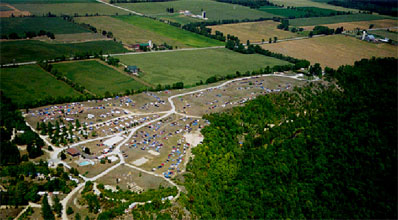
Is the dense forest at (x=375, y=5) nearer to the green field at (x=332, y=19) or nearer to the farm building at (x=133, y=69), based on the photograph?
the green field at (x=332, y=19)

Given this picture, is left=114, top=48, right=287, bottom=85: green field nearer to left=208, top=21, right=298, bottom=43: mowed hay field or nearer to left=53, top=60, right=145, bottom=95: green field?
left=53, top=60, right=145, bottom=95: green field

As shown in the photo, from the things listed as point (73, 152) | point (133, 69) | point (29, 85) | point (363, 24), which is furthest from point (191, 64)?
point (363, 24)

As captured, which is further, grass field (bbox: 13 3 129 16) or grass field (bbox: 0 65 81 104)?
grass field (bbox: 13 3 129 16)

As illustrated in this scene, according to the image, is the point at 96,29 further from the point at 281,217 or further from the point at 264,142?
the point at 281,217

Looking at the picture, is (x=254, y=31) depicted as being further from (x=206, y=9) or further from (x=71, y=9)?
(x=71, y=9)

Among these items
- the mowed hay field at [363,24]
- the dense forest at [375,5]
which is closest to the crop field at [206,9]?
the mowed hay field at [363,24]

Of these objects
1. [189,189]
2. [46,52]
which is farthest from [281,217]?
[46,52]

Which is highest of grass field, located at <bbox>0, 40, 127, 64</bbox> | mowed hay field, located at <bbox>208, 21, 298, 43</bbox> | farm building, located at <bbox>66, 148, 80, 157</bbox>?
mowed hay field, located at <bbox>208, 21, 298, 43</bbox>

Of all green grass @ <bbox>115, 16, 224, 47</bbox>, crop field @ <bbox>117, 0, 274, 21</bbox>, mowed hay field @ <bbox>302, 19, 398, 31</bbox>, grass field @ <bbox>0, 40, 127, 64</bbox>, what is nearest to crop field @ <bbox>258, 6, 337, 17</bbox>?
crop field @ <bbox>117, 0, 274, 21</bbox>
